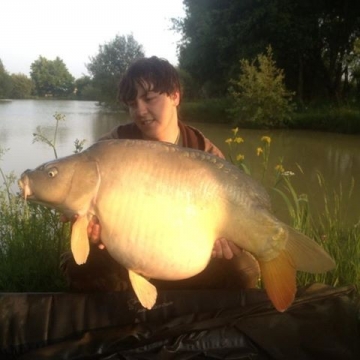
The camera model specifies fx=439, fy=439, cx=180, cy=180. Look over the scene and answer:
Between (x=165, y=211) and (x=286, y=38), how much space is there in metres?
12.8

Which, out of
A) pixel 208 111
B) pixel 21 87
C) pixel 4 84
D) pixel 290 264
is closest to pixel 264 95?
pixel 208 111

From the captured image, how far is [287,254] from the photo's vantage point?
3.55 ft

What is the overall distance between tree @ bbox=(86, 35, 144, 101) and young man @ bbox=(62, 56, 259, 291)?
2775 cm

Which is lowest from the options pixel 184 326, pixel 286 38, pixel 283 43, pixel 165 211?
pixel 184 326

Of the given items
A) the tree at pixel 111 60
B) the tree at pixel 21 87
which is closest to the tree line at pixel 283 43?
the tree at pixel 111 60

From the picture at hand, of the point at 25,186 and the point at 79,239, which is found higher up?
the point at 25,186

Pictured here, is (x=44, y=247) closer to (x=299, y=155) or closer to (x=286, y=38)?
(x=299, y=155)

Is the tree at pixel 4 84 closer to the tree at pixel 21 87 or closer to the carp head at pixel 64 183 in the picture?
the tree at pixel 21 87

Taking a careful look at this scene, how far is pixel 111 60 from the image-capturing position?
98.1 feet

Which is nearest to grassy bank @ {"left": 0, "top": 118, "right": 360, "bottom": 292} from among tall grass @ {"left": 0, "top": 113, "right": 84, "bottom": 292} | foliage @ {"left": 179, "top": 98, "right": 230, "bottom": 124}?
tall grass @ {"left": 0, "top": 113, "right": 84, "bottom": 292}

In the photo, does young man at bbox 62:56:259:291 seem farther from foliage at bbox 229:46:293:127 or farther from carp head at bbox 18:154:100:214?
foliage at bbox 229:46:293:127

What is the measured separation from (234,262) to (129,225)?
63 cm

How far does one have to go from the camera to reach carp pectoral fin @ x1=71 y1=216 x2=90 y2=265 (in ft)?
3.57

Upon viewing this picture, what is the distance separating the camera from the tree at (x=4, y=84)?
1512 inches
